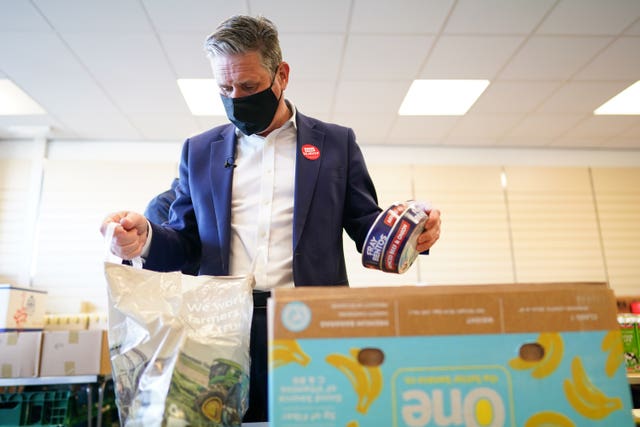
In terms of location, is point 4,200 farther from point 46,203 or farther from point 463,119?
point 463,119

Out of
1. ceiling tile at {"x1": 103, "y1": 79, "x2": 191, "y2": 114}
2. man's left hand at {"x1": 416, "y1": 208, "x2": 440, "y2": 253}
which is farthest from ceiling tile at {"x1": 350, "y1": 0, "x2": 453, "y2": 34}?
man's left hand at {"x1": 416, "y1": 208, "x2": 440, "y2": 253}

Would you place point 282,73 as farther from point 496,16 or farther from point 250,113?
point 496,16

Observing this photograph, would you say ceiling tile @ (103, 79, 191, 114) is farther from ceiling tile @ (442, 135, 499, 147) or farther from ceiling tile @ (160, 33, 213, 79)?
ceiling tile @ (442, 135, 499, 147)

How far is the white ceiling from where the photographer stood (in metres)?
3.13

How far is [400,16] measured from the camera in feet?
10.4

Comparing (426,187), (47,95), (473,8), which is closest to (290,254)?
(473,8)

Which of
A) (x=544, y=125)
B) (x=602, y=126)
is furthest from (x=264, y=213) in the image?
(x=602, y=126)

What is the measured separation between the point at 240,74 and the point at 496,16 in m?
2.59

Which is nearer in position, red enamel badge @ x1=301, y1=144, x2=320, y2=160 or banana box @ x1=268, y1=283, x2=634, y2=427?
banana box @ x1=268, y1=283, x2=634, y2=427

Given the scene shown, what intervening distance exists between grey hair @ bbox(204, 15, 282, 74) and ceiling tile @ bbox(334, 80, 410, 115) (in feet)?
9.48

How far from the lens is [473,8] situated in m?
3.11

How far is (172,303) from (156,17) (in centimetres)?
288

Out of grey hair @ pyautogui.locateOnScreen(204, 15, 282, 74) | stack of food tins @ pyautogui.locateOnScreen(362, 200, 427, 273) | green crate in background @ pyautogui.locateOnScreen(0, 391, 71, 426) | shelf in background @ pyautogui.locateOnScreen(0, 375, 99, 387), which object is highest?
grey hair @ pyautogui.locateOnScreen(204, 15, 282, 74)

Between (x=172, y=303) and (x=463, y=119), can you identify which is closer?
(x=172, y=303)
